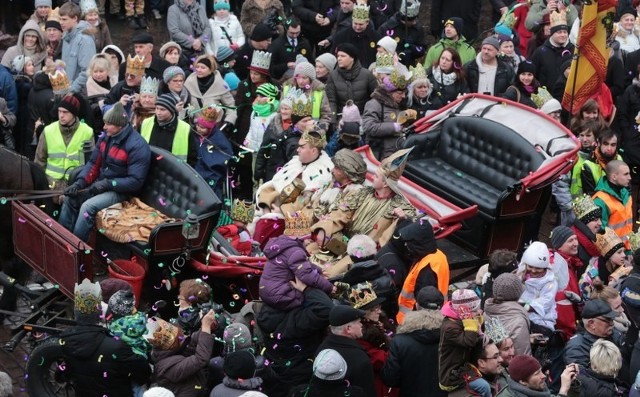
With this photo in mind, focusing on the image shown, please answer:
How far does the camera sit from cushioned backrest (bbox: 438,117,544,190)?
14.2 metres

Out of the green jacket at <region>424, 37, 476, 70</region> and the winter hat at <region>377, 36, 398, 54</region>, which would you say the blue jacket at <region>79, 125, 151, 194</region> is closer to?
the winter hat at <region>377, 36, 398, 54</region>

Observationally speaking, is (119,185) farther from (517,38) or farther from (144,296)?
(517,38)

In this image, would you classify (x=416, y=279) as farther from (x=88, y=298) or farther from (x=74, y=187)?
(x=74, y=187)

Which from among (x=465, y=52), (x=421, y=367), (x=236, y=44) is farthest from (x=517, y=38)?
(x=421, y=367)

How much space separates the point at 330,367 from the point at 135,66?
22.5 ft


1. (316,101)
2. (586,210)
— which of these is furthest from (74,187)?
(586,210)

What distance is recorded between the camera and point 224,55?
58.2 ft

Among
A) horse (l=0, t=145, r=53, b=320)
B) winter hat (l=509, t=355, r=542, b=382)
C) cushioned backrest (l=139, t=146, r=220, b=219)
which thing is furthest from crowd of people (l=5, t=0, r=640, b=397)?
horse (l=0, t=145, r=53, b=320)

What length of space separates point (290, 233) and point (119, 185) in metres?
1.69

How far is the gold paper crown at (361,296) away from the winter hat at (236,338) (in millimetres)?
895

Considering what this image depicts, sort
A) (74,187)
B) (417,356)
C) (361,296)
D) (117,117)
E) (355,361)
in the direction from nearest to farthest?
(355,361), (417,356), (361,296), (117,117), (74,187)

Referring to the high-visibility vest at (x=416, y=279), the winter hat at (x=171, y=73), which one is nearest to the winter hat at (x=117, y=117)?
the winter hat at (x=171, y=73)

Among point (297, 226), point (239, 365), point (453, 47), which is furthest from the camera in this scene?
point (453, 47)

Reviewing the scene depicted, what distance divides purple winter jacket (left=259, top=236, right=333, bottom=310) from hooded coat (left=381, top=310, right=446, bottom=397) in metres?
1.00
